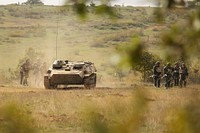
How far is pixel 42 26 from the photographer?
2992 inches

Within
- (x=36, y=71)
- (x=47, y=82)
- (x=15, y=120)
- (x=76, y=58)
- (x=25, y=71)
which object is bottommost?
(x=76, y=58)

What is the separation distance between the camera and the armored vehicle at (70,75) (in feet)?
84.0

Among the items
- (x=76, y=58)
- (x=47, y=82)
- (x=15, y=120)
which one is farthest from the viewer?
(x=76, y=58)

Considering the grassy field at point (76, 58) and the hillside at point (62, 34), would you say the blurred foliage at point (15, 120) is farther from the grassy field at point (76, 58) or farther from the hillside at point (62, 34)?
the hillside at point (62, 34)

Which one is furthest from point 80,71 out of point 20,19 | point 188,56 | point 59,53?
point 20,19

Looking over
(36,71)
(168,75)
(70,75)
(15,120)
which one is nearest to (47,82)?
(70,75)

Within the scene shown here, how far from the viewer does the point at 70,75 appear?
2559 centimetres

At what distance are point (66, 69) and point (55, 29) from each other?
47169 millimetres

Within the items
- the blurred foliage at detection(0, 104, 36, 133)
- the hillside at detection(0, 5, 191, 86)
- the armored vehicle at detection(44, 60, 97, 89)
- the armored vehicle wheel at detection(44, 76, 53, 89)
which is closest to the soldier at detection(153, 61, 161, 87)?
the armored vehicle at detection(44, 60, 97, 89)

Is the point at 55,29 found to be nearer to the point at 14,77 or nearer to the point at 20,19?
the point at 20,19

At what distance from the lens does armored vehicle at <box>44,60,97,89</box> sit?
25.6 meters

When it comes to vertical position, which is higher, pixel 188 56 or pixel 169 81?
pixel 188 56

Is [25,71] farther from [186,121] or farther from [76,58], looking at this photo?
[186,121]

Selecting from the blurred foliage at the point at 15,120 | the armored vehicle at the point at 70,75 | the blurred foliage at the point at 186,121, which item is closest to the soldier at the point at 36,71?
the armored vehicle at the point at 70,75
